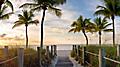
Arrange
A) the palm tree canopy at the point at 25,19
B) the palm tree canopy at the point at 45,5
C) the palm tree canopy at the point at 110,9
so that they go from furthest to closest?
the palm tree canopy at the point at 25,19
the palm tree canopy at the point at 110,9
the palm tree canopy at the point at 45,5

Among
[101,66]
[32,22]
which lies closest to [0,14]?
[32,22]

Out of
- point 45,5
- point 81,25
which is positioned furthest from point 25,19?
point 45,5

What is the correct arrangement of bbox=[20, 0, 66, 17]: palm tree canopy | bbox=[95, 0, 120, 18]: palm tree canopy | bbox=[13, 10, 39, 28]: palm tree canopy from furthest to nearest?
bbox=[13, 10, 39, 28]: palm tree canopy < bbox=[95, 0, 120, 18]: palm tree canopy < bbox=[20, 0, 66, 17]: palm tree canopy

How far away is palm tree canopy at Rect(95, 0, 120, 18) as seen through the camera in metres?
42.8

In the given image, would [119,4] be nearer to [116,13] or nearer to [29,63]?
[116,13]

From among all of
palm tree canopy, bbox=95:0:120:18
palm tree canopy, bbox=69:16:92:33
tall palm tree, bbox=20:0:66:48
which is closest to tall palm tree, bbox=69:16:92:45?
palm tree canopy, bbox=69:16:92:33

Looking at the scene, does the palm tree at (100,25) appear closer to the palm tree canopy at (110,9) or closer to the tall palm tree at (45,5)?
the palm tree canopy at (110,9)

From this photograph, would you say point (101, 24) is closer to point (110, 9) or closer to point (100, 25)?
point (100, 25)

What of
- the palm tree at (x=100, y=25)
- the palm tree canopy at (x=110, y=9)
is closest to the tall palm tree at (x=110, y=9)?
the palm tree canopy at (x=110, y=9)

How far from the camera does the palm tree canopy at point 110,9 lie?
42.8 meters

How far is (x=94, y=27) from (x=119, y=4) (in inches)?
377

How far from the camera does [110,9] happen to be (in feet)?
143

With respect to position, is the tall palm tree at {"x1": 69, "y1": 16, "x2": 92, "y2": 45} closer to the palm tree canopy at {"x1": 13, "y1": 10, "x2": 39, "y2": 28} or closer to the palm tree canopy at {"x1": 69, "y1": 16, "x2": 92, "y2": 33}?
the palm tree canopy at {"x1": 69, "y1": 16, "x2": 92, "y2": 33}

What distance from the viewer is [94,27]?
169 ft
